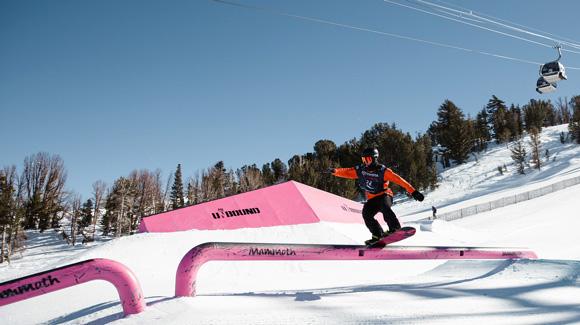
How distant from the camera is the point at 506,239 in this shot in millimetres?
16266

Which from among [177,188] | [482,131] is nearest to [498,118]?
[482,131]

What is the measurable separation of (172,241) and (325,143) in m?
57.6

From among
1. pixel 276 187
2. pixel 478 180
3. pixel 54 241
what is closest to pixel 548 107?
pixel 478 180

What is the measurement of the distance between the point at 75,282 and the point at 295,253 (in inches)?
96.8

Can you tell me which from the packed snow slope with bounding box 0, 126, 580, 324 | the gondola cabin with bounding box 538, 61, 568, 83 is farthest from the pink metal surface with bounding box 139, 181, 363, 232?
the gondola cabin with bounding box 538, 61, 568, 83

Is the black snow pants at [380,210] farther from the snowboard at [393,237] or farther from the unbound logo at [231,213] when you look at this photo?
the unbound logo at [231,213]

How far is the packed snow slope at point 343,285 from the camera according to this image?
3246mm

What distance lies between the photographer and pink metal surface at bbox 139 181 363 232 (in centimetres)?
1450

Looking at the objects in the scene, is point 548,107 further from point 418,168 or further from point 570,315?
point 570,315

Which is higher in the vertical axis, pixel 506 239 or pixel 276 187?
pixel 276 187

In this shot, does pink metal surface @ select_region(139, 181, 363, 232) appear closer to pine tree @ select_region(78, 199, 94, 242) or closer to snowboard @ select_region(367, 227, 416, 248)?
snowboard @ select_region(367, 227, 416, 248)

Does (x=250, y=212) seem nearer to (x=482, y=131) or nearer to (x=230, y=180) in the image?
(x=230, y=180)

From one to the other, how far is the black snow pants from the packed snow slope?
2.81 ft

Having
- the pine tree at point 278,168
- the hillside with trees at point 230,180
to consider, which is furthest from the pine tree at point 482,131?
the pine tree at point 278,168
